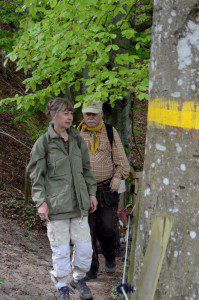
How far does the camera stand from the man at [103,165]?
657 cm

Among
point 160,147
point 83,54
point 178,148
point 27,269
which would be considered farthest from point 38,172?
point 178,148

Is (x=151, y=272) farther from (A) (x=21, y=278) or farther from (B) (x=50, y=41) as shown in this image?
(B) (x=50, y=41)

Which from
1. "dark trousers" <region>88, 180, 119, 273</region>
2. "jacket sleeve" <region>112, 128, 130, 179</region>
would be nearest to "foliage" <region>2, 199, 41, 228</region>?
"dark trousers" <region>88, 180, 119, 273</region>

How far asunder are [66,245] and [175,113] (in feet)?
10.7

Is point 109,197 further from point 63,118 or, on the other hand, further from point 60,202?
point 63,118

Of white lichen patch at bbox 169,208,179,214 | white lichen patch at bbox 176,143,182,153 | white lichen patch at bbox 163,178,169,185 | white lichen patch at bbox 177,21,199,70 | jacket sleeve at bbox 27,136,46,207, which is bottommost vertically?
jacket sleeve at bbox 27,136,46,207

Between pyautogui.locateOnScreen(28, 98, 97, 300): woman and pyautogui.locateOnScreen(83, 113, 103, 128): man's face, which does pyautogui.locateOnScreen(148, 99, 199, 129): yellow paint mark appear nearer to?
pyautogui.locateOnScreen(28, 98, 97, 300): woman

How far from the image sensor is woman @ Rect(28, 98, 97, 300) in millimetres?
5465

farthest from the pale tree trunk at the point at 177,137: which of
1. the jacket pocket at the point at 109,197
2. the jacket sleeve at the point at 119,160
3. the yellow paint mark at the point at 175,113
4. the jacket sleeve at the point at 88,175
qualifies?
the jacket pocket at the point at 109,197

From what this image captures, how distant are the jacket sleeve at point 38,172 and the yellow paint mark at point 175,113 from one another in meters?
2.78

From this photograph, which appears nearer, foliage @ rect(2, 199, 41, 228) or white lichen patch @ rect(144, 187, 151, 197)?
white lichen patch @ rect(144, 187, 151, 197)

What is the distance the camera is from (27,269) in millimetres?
6785

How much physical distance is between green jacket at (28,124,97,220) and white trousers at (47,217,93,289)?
0.11 meters

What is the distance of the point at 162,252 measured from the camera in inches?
106
